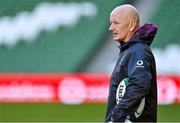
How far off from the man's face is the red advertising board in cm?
504

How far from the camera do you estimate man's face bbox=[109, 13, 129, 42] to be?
380 cm

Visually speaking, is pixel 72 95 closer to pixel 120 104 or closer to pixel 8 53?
pixel 8 53

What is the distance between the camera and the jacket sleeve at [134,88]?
142 inches

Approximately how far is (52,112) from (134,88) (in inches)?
229

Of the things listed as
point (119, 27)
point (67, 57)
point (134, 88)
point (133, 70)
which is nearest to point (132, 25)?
point (119, 27)

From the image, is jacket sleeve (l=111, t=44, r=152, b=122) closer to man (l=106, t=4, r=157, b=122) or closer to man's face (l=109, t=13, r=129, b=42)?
man (l=106, t=4, r=157, b=122)

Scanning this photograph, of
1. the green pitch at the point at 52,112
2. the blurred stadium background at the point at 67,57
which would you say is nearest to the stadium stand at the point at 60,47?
the blurred stadium background at the point at 67,57

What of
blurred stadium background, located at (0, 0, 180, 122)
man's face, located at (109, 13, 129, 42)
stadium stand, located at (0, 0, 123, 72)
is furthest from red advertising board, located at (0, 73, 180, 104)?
man's face, located at (109, 13, 129, 42)

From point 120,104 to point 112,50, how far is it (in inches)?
240

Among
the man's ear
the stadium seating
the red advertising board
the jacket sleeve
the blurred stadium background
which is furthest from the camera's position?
the stadium seating

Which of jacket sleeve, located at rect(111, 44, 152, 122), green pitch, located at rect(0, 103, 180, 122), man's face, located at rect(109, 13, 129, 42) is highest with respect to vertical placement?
man's face, located at rect(109, 13, 129, 42)

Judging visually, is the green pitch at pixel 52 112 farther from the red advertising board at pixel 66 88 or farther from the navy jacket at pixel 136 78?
the navy jacket at pixel 136 78

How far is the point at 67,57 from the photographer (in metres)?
9.66

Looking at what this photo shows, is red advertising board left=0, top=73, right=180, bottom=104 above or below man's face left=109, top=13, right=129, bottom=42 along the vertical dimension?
below
